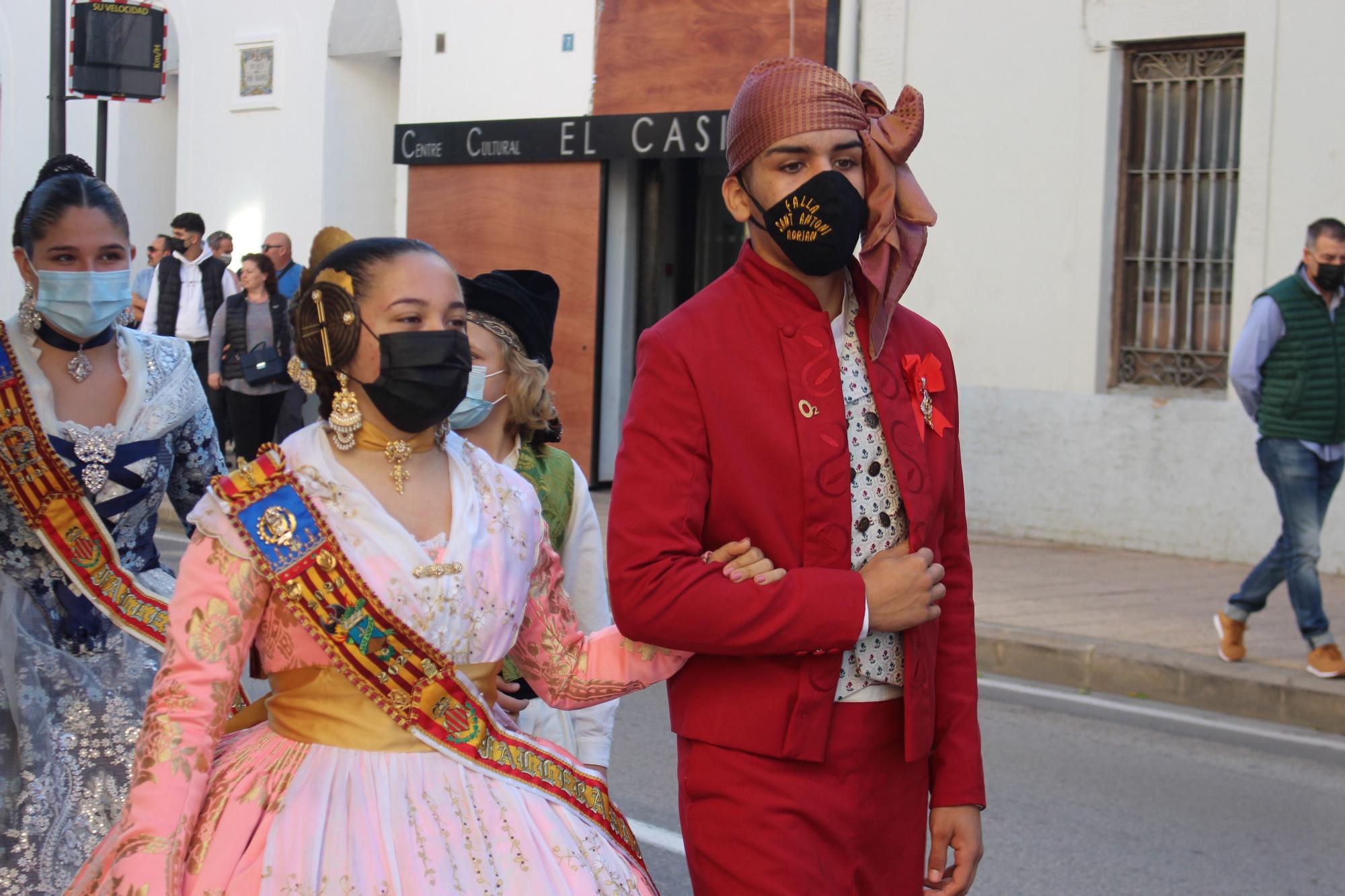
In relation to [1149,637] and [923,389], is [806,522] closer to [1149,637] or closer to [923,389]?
[923,389]

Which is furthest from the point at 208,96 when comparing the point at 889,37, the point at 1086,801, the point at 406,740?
the point at 406,740

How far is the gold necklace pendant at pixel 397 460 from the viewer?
2.78m

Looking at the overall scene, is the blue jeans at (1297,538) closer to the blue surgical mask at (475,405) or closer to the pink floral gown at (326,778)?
the blue surgical mask at (475,405)

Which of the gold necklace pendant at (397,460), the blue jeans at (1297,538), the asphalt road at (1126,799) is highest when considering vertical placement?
the gold necklace pendant at (397,460)

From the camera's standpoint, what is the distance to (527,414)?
3.81 meters

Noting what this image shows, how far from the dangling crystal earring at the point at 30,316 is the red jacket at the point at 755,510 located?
→ 6.54ft

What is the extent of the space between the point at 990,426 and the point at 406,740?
405 inches

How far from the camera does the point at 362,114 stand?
58.6 ft

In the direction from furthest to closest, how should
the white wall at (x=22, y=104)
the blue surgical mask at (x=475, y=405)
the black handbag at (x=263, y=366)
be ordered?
the white wall at (x=22, y=104), the black handbag at (x=263, y=366), the blue surgical mask at (x=475, y=405)

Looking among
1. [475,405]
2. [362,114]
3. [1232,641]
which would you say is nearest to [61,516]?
[475,405]

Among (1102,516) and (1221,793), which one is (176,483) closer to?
(1221,793)

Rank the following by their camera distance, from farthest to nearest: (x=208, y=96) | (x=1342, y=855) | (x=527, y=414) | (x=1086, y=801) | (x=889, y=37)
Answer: (x=208, y=96) → (x=889, y=37) → (x=1086, y=801) → (x=1342, y=855) → (x=527, y=414)

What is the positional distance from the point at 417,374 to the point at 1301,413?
630cm

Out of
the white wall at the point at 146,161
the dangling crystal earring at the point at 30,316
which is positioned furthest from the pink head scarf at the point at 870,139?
the white wall at the point at 146,161
